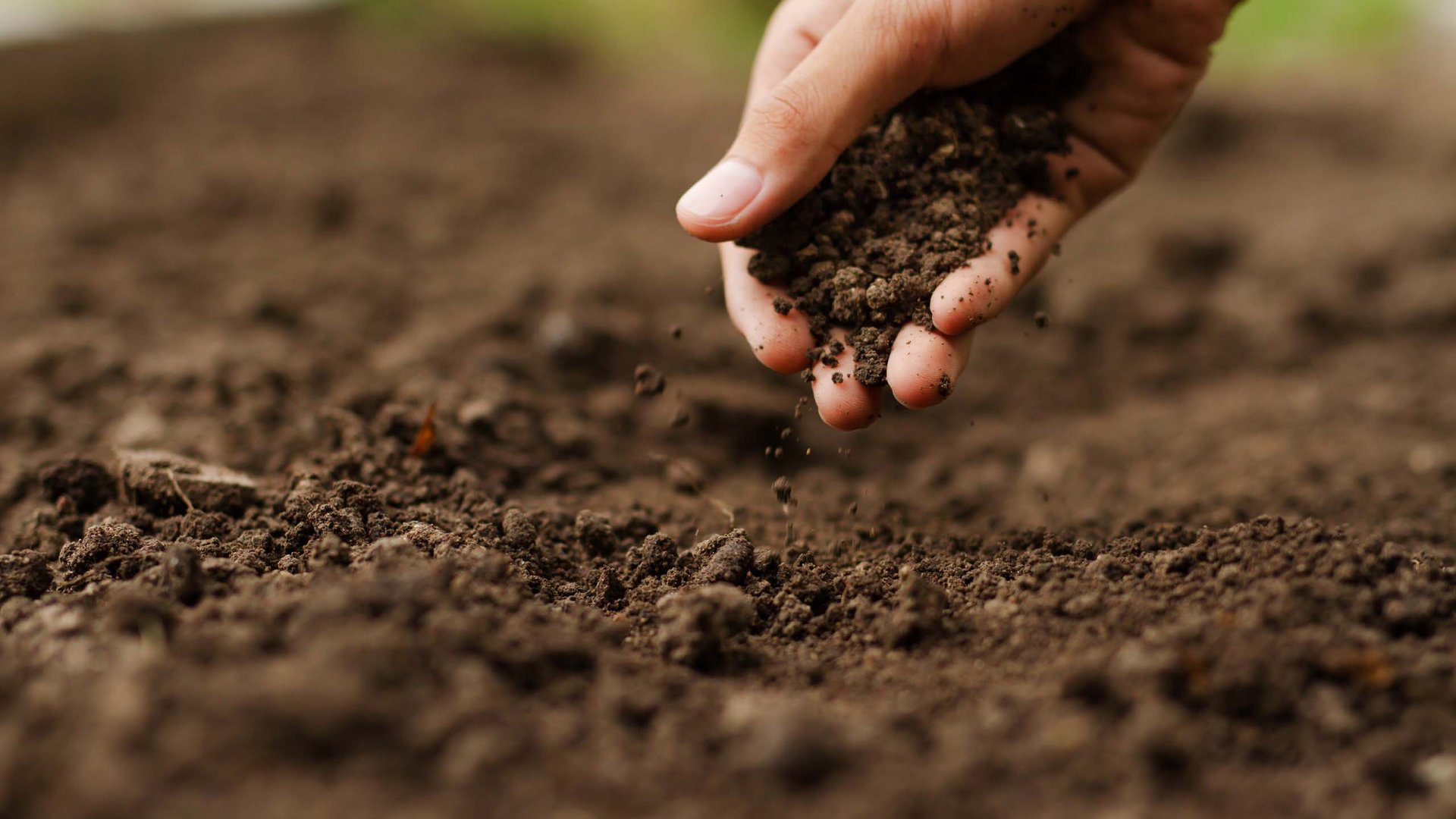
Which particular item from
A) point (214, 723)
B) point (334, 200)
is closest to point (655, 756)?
point (214, 723)

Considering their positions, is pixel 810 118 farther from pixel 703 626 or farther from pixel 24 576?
pixel 24 576

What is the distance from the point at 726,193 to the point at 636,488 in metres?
0.87

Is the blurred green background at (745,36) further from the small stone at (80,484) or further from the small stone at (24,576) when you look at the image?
the small stone at (24,576)

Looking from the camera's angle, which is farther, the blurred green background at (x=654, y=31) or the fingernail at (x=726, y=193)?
the blurred green background at (x=654, y=31)

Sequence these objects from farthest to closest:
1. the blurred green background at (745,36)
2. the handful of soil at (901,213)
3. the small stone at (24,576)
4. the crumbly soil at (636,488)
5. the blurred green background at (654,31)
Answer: the blurred green background at (745,36), the blurred green background at (654,31), the handful of soil at (901,213), the small stone at (24,576), the crumbly soil at (636,488)

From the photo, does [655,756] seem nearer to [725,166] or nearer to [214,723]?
[214,723]

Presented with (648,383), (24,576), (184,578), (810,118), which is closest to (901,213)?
(810,118)

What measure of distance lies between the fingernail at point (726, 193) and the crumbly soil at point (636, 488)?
1.18 ft

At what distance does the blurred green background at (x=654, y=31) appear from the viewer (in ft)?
18.3

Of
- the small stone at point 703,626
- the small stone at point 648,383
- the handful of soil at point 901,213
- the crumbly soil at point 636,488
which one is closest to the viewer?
the crumbly soil at point 636,488

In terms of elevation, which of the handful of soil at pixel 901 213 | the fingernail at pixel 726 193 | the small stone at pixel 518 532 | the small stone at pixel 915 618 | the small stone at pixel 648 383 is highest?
the fingernail at pixel 726 193

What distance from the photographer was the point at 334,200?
150 inches

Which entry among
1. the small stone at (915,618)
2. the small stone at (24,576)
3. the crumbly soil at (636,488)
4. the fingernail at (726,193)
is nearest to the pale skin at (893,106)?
the fingernail at (726,193)

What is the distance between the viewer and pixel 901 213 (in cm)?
200
